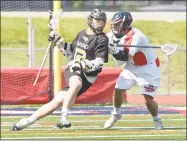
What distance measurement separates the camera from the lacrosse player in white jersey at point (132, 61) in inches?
413

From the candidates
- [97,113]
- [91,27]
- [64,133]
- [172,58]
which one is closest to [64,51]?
[91,27]

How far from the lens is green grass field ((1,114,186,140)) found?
32.7ft

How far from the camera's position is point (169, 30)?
26.3 m

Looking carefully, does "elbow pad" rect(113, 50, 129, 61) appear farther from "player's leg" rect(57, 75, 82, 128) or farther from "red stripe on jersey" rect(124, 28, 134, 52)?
"player's leg" rect(57, 75, 82, 128)

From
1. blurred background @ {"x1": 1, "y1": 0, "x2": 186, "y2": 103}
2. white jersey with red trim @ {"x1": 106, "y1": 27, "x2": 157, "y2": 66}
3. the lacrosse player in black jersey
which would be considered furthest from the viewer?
blurred background @ {"x1": 1, "y1": 0, "x2": 186, "y2": 103}

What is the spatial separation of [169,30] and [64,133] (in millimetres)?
16338

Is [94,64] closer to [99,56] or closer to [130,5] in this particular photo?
[99,56]

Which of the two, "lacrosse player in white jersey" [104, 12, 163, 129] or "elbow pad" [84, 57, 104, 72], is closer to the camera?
"elbow pad" [84, 57, 104, 72]

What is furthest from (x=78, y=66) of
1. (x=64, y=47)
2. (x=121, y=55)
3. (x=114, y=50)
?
(x=121, y=55)

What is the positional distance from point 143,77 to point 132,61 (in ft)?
0.94

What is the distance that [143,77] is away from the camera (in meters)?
10.9

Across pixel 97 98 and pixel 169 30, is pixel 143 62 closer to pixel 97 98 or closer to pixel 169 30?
pixel 97 98

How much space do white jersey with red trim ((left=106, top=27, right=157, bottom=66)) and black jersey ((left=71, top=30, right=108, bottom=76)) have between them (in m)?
0.51

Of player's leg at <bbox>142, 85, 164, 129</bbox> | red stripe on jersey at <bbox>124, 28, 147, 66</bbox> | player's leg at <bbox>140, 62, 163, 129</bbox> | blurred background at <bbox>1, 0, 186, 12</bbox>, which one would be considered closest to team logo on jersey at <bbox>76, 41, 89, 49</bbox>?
red stripe on jersey at <bbox>124, 28, 147, 66</bbox>
